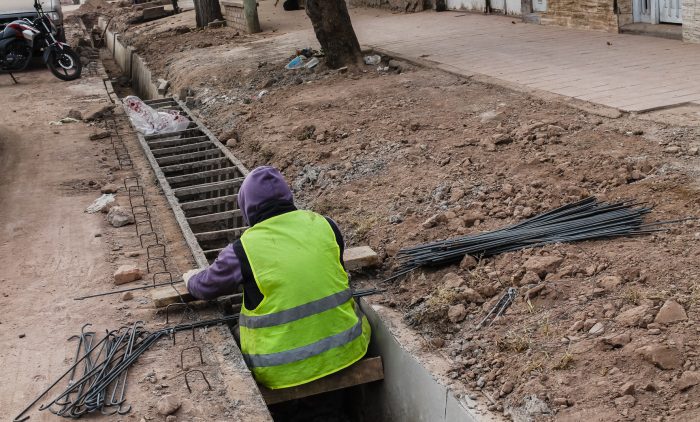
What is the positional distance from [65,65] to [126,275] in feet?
37.1

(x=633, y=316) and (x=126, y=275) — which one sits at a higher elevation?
(x=633, y=316)

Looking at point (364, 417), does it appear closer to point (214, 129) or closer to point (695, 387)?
point (695, 387)

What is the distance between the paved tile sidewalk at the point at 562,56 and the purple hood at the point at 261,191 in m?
3.76

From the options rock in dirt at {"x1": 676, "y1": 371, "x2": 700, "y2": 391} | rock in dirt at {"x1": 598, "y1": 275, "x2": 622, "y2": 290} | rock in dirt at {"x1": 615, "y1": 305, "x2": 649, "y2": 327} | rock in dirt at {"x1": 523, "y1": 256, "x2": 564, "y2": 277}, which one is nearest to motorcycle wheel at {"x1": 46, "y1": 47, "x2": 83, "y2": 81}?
rock in dirt at {"x1": 523, "y1": 256, "x2": 564, "y2": 277}

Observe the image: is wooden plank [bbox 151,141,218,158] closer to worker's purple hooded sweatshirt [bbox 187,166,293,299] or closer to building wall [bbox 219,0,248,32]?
worker's purple hooded sweatshirt [bbox 187,166,293,299]

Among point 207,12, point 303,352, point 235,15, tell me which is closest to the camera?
point 303,352

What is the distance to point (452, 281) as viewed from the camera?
5.32m

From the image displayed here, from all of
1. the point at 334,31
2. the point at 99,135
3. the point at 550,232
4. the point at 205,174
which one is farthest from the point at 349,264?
the point at 99,135

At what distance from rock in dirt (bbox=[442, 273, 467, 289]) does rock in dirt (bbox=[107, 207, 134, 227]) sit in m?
3.28

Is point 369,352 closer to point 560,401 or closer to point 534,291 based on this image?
point 534,291

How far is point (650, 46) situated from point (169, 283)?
6884 mm

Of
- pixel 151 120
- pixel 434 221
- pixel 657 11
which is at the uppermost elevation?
pixel 657 11

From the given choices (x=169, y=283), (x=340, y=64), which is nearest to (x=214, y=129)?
(x=340, y=64)

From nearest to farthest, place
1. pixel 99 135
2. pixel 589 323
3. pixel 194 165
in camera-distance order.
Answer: pixel 589 323 → pixel 194 165 → pixel 99 135
